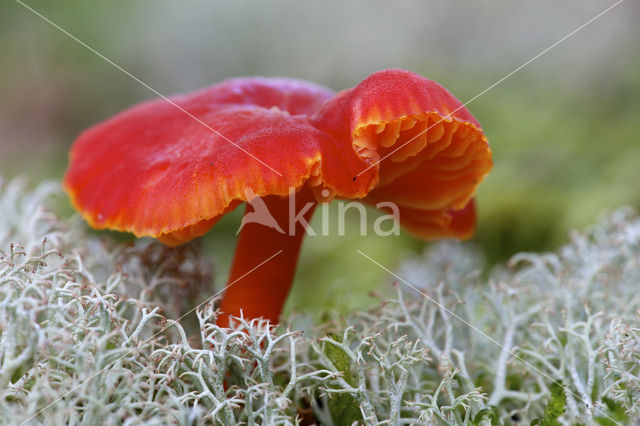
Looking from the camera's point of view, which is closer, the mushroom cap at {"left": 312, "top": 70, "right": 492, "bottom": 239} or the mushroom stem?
the mushroom cap at {"left": 312, "top": 70, "right": 492, "bottom": 239}

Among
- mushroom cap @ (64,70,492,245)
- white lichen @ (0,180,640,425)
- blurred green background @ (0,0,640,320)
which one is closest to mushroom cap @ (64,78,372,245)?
mushroom cap @ (64,70,492,245)

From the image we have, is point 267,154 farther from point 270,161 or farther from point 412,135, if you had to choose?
point 412,135

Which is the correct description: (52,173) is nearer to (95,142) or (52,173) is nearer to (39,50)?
(39,50)

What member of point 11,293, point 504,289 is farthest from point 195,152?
point 504,289

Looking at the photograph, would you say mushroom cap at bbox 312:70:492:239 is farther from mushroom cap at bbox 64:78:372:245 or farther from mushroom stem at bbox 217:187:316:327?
mushroom stem at bbox 217:187:316:327

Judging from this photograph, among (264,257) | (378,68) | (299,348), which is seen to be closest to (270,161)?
(264,257)

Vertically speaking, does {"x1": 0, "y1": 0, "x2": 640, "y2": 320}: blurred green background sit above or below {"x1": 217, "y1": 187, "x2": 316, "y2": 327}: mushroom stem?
above
